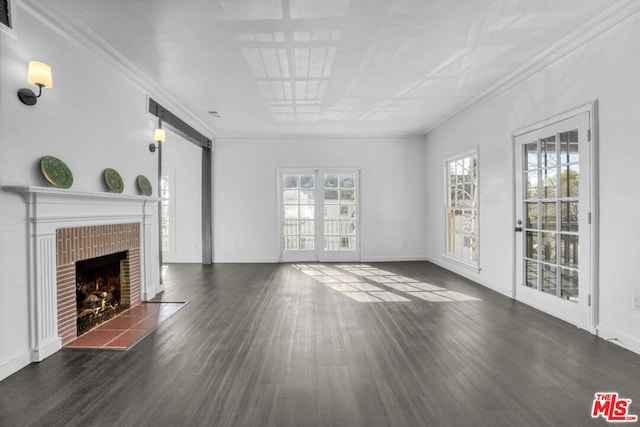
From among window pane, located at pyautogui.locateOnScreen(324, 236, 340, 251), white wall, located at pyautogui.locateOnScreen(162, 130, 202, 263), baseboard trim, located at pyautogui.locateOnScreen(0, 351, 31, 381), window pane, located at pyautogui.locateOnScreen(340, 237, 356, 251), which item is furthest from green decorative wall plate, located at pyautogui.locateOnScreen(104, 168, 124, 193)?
window pane, located at pyautogui.locateOnScreen(340, 237, 356, 251)

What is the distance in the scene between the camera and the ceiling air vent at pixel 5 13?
2.29m

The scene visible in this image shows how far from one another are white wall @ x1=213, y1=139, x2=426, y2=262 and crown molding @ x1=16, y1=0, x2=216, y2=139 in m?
2.44

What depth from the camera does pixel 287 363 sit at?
2.50 meters

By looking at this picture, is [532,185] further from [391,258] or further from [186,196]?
[186,196]

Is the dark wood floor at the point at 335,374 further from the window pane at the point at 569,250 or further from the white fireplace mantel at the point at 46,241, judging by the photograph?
the window pane at the point at 569,250

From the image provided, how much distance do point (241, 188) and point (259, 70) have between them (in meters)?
3.70

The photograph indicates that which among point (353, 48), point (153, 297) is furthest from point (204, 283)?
point (353, 48)

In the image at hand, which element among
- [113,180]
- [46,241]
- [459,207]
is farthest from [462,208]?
[46,241]

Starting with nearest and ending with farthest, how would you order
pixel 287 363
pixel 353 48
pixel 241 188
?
1. pixel 287 363
2. pixel 353 48
3. pixel 241 188

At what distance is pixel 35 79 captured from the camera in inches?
93.7

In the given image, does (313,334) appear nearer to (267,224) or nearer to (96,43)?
(96,43)

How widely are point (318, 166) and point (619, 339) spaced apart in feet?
18.1

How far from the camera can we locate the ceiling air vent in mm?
2285

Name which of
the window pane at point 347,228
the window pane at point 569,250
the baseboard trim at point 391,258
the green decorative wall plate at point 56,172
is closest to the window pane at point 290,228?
the window pane at point 347,228
